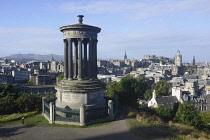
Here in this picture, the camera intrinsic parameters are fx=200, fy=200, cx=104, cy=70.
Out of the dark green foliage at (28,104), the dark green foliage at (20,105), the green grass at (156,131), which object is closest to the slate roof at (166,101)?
the green grass at (156,131)

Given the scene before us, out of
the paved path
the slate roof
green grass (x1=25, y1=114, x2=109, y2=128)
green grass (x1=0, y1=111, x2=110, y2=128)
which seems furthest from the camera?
the slate roof

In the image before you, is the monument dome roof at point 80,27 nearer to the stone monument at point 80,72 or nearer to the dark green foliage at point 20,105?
the stone monument at point 80,72

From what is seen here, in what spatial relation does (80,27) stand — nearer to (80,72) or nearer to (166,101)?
(80,72)

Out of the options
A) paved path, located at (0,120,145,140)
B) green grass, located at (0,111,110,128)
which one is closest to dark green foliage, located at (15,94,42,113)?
green grass, located at (0,111,110,128)

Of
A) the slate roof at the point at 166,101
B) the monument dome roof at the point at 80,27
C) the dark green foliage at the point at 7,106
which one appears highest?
the monument dome roof at the point at 80,27

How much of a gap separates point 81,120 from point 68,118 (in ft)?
4.63

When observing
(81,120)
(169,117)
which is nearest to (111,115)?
(81,120)

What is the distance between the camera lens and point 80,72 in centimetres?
2278

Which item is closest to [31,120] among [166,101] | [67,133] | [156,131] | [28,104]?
[28,104]

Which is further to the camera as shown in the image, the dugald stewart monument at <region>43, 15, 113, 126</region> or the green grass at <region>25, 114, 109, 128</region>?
the dugald stewart monument at <region>43, 15, 113, 126</region>

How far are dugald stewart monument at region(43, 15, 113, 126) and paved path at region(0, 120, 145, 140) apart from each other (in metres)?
1.50

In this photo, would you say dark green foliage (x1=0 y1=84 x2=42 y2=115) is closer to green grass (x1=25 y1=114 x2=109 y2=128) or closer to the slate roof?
green grass (x1=25 y1=114 x2=109 y2=128)

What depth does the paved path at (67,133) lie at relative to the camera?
16719mm

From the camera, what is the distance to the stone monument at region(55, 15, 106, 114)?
2189 centimetres
